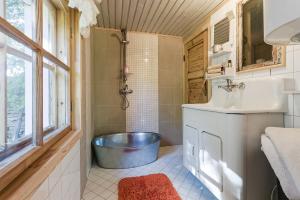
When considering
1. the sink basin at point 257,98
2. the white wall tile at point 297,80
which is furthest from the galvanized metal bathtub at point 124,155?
the white wall tile at point 297,80

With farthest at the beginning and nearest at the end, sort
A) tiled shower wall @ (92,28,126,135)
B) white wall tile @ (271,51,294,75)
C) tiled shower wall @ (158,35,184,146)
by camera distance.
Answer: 1. tiled shower wall @ (158,35,184,146)
2. tiled shower wall @ (92,28,126,135)
3. white wall tile @ (271,51,294,75)

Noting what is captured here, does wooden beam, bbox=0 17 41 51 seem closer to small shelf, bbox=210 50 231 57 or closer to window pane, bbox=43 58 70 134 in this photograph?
window pane, bbox=43 58 70 134

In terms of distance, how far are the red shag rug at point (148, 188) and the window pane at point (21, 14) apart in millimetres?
1573

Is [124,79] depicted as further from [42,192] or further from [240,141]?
[42,192]

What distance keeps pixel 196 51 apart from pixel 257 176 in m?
2.23

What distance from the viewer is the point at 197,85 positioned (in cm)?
300

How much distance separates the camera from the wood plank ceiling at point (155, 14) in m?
2.24

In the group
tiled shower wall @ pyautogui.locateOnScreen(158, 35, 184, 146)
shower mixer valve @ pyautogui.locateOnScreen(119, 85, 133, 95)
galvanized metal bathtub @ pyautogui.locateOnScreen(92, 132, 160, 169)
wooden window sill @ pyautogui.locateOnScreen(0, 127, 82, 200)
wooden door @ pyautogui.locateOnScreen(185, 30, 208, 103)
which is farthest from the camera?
tiled shower wall @ pyautogui.locateOnScreen(158, 35, 184, 146)

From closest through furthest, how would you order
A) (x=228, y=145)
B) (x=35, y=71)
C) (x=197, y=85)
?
(x=35, y=71), (x=228, y=145), (x=197, y=85)

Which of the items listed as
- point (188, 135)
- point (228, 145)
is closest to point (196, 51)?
point (188, 135)

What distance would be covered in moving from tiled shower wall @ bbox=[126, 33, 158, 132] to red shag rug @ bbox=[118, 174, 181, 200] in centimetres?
128

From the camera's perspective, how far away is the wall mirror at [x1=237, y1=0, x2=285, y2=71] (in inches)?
62.3

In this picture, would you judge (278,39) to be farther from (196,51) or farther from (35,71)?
(196,51)

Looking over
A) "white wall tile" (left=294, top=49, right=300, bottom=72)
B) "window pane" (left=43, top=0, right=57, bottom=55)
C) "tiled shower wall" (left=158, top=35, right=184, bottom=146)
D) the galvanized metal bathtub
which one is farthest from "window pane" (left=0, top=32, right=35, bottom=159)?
"tiled shower wall" (left=158, top=35, right=184, bottom=146)
